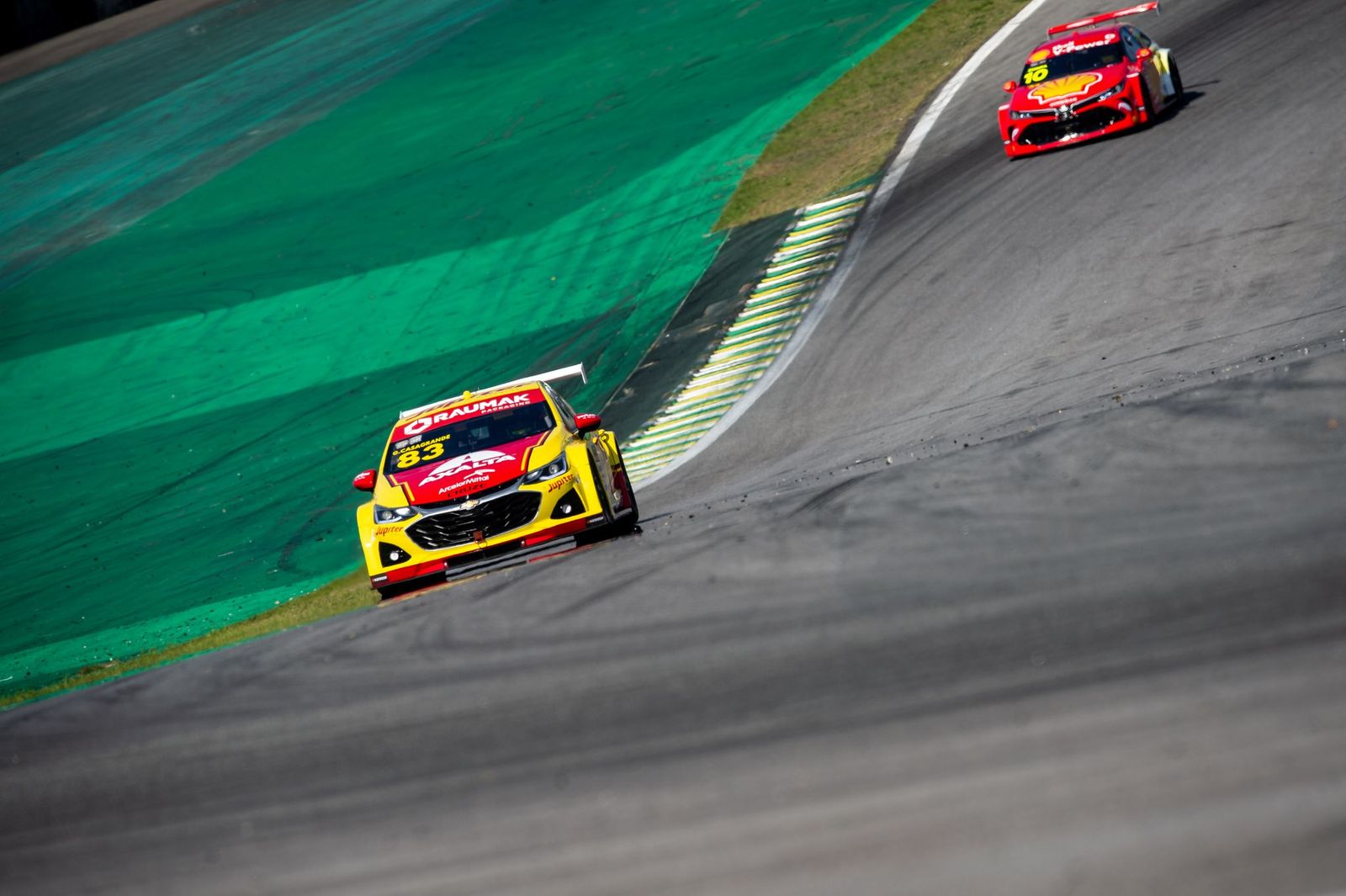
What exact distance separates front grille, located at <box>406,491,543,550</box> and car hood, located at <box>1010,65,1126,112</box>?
1315 centimetres

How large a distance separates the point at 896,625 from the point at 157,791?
2670 mm

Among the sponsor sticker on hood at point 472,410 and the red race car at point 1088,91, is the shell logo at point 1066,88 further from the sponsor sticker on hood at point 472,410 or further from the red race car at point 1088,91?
the sponsor sticker on hood at point 472,410

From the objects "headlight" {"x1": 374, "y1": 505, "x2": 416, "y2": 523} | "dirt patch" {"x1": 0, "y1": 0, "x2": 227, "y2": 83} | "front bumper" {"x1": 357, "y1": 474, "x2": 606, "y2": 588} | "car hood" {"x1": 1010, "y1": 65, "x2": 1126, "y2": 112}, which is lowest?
"car hood" {"x1": 1010, "y1": 65, "x2": 1126, "y2": 112}

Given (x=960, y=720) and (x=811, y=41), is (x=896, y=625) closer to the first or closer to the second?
(x=960, y=720)

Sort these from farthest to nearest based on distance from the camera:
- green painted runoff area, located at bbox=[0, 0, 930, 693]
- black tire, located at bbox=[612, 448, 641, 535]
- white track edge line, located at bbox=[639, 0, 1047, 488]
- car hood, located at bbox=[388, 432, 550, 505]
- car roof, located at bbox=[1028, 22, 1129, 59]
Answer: car roof, located at bbox=[1028, 22, 1129, 59] < green painted runoff area, located at bbox=[0, 0, 930, 693] < white track edge line, located at bbox=[639, 0, 1047, 488] < black tire, located at bbox=[612, 448, 641, 535] < car hood, located at bbox=[388, 432, 550, 505]

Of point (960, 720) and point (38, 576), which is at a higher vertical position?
point (960, 720)

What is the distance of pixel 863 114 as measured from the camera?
1031 inches

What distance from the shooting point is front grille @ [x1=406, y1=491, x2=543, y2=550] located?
10.2m

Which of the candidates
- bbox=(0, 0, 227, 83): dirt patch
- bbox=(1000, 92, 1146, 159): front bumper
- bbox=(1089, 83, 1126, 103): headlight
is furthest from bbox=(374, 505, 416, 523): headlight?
bbox=(0, 0, 227, 83): dirt patch

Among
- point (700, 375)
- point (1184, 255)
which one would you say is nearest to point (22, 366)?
point (700, 375)

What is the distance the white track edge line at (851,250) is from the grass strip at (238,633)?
149 inches

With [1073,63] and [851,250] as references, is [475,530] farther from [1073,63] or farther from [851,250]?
[1073,63]

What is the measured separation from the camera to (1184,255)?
51.1 ft

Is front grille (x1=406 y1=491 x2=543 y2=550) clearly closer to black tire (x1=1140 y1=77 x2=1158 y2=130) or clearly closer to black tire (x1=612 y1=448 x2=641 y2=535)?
black tire (x1=612 y1=448 x2=641 y2=535)
